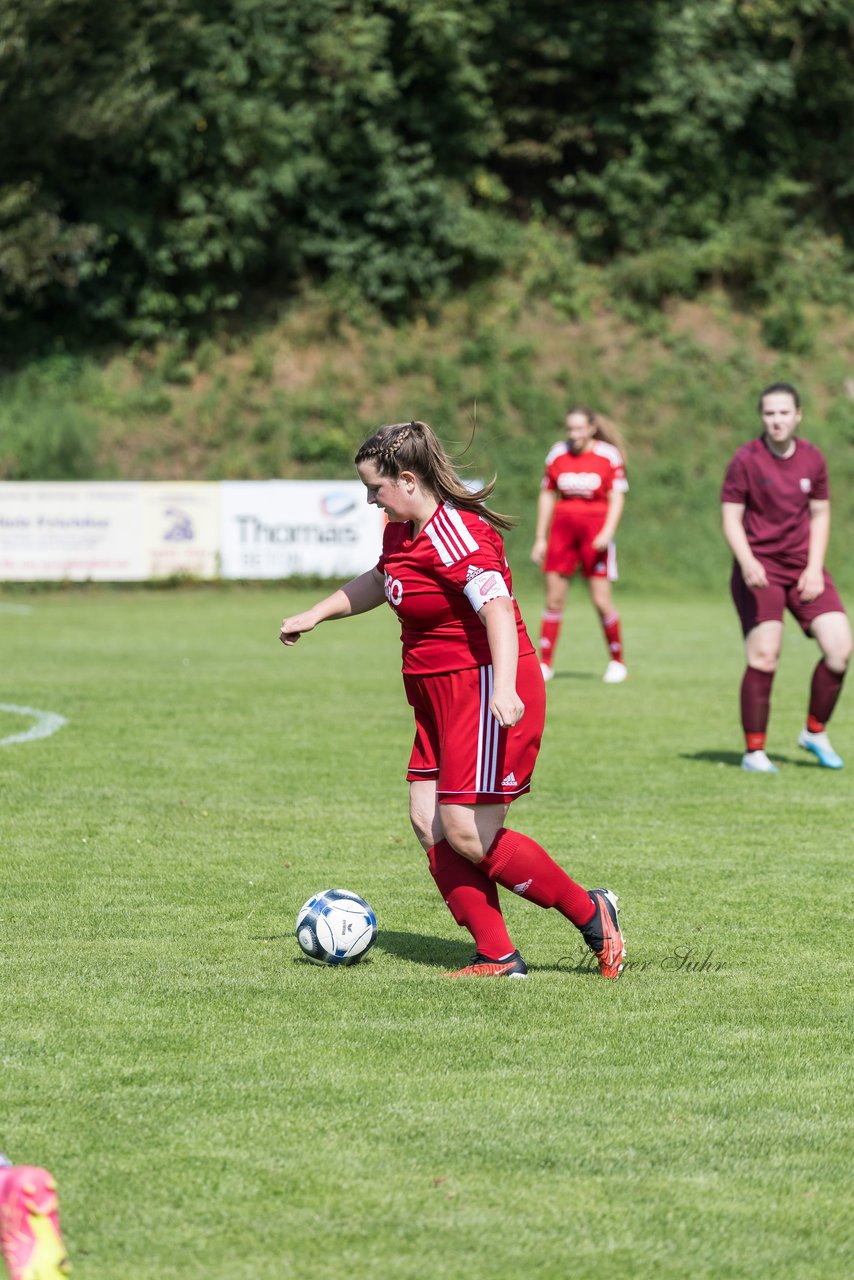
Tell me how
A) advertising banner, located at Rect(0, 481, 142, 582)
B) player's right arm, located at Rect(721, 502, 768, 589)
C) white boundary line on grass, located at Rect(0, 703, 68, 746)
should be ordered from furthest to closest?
advertising banner, located at Rect(0, 481, 142, 582) < white boundary line on grass, located at Rect(0, 703, 68, 746) < player's right arm, located at Rect(721, 502, 768, 589)

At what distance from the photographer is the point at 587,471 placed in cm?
1462

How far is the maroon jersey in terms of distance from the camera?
377 inches

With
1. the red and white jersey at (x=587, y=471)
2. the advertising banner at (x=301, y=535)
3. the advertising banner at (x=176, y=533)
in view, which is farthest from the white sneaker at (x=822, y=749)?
the advertising banner at (x=176, y=533)

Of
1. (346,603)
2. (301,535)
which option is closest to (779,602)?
(346,603)

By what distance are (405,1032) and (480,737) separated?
93 centimetres

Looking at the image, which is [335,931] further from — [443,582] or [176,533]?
[176,533]

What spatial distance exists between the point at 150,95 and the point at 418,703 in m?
27.0

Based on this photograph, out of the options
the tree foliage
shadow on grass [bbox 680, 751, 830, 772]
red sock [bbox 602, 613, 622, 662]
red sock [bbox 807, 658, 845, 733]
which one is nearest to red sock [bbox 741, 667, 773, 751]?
shadow on grass [bbox 680, 751, 830, 772]

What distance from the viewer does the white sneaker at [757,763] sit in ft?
31.9

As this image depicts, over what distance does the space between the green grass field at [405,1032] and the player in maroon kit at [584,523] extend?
4.41 m

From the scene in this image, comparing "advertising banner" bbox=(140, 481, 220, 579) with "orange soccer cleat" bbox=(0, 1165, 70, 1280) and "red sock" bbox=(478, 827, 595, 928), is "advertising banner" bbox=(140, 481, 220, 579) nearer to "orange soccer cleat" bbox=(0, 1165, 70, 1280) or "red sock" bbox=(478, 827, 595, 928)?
"red sock" bbox=(478, 827, 595, 928)

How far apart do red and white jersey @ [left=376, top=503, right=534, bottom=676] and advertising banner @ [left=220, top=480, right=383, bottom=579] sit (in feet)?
67.2

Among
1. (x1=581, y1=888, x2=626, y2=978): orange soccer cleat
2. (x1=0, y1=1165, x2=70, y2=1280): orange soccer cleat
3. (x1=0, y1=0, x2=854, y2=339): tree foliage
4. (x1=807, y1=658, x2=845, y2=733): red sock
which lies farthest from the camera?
(x1=0, y1=0, x2=854, y2=339): tree foliage

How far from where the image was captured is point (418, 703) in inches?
208
